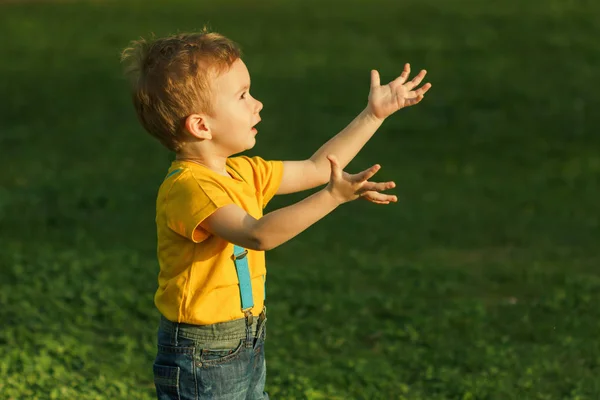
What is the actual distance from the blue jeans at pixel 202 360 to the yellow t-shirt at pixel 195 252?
0.05m

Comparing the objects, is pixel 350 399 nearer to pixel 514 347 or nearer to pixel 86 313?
pixel 514 347

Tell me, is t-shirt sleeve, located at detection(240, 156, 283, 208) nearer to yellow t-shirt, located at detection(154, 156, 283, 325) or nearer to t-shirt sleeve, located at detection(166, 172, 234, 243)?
yellow t-shirt, located at detection(154, 156, 283, 325)

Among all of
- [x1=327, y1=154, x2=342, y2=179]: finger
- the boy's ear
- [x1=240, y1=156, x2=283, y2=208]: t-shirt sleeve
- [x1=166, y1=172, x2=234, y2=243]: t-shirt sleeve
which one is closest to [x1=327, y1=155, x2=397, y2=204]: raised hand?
[x1=327, y1=154, x2=342, y2=179]: finger

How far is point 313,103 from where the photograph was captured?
15.4 meters

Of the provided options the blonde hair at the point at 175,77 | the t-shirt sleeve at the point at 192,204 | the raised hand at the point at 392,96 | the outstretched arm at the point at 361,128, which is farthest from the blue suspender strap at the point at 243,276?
the raised hand at the point at 392,96

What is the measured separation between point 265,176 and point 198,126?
0.45 m

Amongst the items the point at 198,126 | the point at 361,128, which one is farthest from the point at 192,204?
the point at 361,128

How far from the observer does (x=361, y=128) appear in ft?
13.8

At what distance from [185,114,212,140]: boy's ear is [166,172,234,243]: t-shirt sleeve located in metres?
0.14

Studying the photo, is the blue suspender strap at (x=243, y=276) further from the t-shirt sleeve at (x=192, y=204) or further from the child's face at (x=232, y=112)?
the child's face at (x=232, y=112)

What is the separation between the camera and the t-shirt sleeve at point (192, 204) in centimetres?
362

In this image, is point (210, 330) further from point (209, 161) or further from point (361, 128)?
point (361, 128)

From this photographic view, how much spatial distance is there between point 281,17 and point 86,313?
14904 millimetres

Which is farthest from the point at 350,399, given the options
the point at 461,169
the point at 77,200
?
the point at 461,169
